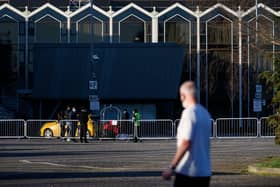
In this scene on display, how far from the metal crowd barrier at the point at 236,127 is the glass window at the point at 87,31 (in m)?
22.1

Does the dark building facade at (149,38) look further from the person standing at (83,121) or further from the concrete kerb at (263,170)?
the concrete kerb at (263,170)

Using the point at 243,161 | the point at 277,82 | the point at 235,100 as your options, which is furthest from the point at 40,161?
the point at 235,100

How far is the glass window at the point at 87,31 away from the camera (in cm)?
6027

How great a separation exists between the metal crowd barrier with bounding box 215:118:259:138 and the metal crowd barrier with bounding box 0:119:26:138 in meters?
10.0

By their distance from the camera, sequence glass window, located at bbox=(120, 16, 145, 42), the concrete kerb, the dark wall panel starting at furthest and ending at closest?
glass window, located at bbox=(120, 16, 145, 42) < the dark wall panel < the concrete kerb

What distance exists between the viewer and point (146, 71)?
179ft

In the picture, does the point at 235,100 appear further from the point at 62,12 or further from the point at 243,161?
the point at 243,161

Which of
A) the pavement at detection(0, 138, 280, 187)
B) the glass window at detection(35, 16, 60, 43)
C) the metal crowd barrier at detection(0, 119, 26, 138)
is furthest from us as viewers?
the glass window at detection(35, 16, 60, 43)

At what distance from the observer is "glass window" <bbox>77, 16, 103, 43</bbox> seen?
6027 centimetres

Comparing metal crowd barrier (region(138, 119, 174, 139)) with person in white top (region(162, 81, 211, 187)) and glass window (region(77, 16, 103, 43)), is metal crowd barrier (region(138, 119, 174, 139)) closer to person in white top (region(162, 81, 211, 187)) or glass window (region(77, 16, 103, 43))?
glass window (region(77, 16, 103, 43))

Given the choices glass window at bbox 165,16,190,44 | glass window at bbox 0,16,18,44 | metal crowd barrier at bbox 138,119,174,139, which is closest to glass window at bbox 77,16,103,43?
glass window at bbox 0,16,18,44

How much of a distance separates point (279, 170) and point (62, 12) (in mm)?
42297

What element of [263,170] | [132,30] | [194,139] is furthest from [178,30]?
[194,139]

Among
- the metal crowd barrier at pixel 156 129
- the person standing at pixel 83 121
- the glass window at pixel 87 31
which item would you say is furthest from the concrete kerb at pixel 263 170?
the glass window at pixel 87 31
